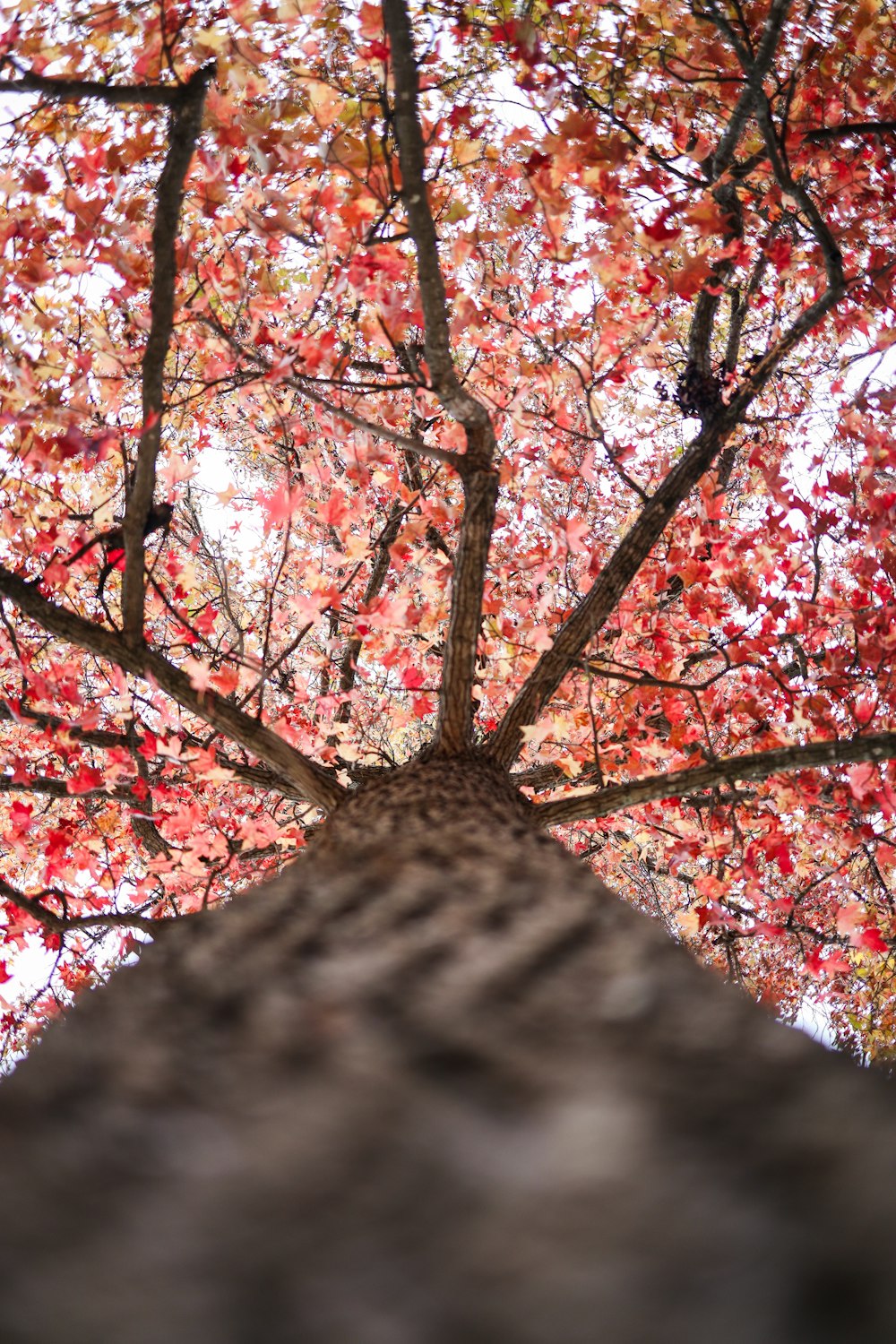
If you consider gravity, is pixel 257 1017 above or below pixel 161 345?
below

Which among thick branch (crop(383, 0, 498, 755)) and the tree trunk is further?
thick branch (crop(383, 0, 498, 755))

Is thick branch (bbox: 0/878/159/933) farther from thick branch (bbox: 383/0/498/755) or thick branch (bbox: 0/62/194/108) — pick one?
thick branch (bbox: 0/62/194/108)

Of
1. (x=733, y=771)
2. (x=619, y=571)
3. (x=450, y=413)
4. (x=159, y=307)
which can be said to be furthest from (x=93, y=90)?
(x=733, y=771)

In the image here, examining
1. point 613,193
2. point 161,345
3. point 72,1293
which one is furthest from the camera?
point 613,193

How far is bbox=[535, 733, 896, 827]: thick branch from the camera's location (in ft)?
11.2

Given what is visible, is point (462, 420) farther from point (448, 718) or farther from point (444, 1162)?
point (444, 1162)

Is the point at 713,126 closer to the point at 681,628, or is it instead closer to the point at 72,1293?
the point at 681,628

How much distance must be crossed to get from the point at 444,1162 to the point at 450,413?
318 centimetres

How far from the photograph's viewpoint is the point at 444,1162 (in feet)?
2.93

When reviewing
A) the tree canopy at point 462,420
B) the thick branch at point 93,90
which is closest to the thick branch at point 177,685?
the tree canopy at point 462,420

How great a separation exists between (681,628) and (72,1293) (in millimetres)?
6481

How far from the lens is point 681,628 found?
22.0 feet

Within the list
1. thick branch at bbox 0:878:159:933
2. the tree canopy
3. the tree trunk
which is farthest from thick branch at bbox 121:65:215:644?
the tree trunk

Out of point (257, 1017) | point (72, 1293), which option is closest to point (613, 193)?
point (257, 1017)
